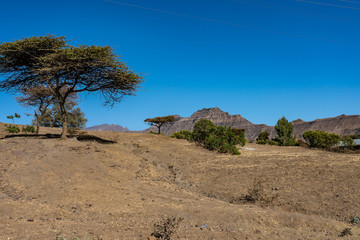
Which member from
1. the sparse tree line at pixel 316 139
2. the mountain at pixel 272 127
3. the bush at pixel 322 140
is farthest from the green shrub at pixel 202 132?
the mountain at pixel 272 127

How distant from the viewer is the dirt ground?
17.4 ft

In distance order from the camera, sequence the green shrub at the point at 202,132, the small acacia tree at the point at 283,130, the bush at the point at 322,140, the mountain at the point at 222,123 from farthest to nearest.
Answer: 1. the mountain at the point at 222,123
2. the small acacia tree at the point at 283,130
3. the bush at the point at 322,140
4. the green shrub at the point at 202,132

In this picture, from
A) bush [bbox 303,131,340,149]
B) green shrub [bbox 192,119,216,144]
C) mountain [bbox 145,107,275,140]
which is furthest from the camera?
mountain [bbox 145,107,275,140]

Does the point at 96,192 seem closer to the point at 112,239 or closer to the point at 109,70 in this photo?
the point at 112,239

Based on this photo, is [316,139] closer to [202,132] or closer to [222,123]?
[202,132]

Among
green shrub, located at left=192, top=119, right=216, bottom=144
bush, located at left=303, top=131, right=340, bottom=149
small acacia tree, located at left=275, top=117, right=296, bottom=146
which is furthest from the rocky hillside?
green shrub, located at left=192, top=119, right=216, bottom=144

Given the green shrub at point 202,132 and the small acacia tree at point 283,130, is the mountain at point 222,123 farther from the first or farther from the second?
the green shrub at point 202,132

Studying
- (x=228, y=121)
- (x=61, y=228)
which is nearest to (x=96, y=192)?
(x=61, y=228)

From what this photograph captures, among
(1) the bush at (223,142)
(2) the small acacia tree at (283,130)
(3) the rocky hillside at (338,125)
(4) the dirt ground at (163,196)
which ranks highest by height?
(3) the rocky hillside at (338,125)

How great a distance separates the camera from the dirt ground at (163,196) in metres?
5.31

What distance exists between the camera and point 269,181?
9891 mm

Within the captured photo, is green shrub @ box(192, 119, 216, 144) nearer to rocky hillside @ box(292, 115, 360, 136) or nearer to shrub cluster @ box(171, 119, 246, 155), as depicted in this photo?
shrub cluster @ box(171, 119, 246, 155)

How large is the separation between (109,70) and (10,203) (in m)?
9.74

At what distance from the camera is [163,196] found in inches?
312
